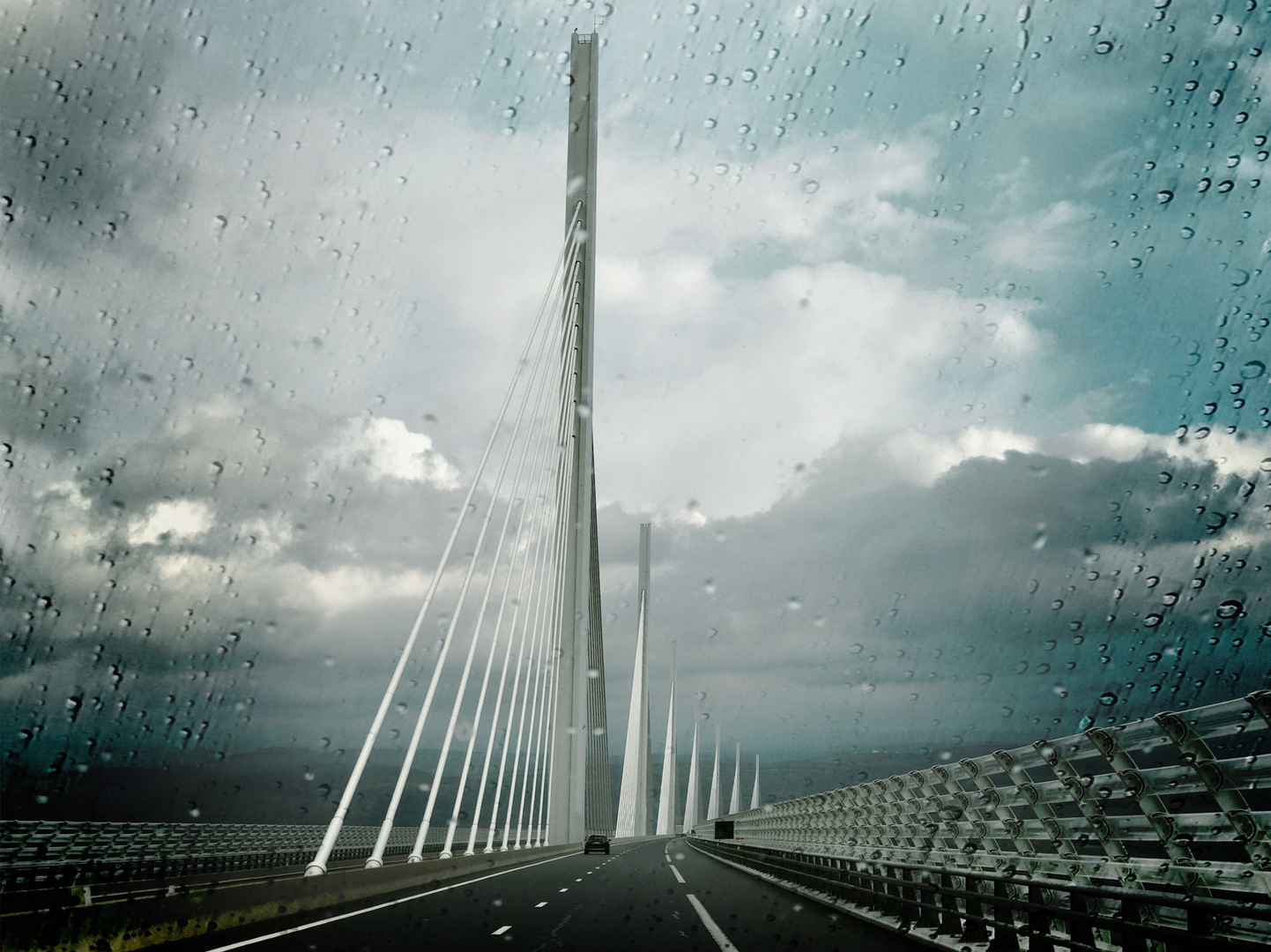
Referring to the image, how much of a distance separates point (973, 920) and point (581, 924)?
4946mm

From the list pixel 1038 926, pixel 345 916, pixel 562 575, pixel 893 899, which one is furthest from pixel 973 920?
pixel 562 575

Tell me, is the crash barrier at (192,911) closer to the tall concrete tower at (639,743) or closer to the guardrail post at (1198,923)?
the guardrail post at (1198,923)

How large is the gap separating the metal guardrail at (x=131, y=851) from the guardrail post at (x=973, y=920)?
18.0 meters

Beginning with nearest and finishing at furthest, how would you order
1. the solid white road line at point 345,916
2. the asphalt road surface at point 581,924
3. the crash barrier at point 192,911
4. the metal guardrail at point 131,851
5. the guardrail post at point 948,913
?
the crash barrier at point 192,911, the solid white road line at point 345,916, the asphalt road surface at point 581,924, the guardrail post at point 948,913, the metal guardrail at point 131,851

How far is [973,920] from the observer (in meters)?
12.2

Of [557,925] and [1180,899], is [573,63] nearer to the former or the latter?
[557,925]

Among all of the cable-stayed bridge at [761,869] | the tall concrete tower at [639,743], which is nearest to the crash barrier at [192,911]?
the cable-stayed bridge at [761,869]

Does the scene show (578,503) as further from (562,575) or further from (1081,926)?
(1081,926)

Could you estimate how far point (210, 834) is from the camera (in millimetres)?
38938

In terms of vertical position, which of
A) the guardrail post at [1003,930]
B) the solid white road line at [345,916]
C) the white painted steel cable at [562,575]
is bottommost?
the solid white road line at [345,916]

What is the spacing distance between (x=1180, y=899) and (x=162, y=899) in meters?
9.32

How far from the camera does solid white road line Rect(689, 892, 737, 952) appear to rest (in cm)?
1208

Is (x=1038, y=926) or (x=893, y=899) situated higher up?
(x=893, y=899)

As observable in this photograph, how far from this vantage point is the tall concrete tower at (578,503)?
37.2 metres
